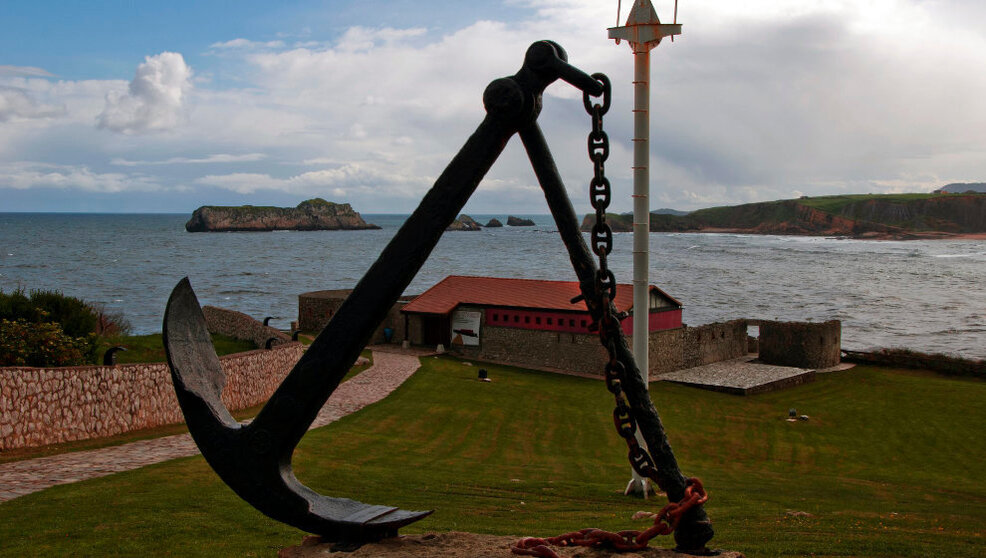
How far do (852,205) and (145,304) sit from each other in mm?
175261

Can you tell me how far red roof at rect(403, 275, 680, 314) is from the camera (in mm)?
29234

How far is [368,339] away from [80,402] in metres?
11.8

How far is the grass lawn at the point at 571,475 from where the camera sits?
26.1 feet

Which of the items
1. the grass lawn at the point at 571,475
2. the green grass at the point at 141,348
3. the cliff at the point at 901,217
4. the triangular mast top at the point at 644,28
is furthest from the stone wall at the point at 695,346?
the cliff at the point at 901,217

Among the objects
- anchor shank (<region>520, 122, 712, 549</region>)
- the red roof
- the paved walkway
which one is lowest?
the paved walkway

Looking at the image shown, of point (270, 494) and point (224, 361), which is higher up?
point (270, 494)

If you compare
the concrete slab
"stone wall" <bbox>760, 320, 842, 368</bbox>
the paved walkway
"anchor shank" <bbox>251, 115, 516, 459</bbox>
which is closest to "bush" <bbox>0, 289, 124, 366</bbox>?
the paved walkway

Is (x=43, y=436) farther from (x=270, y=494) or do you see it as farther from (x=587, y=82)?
(x=587, y=82)

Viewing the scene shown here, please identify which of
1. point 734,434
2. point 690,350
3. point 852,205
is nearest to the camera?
point 734,434

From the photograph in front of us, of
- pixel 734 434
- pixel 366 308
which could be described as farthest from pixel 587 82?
pixel 734 434

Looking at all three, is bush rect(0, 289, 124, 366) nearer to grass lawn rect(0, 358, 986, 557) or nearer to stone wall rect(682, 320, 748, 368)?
grass lawn rect(0, 358, 986, 557)

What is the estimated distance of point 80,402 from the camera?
14.1 m

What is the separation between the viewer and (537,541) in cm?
445

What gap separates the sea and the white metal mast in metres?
41.3
